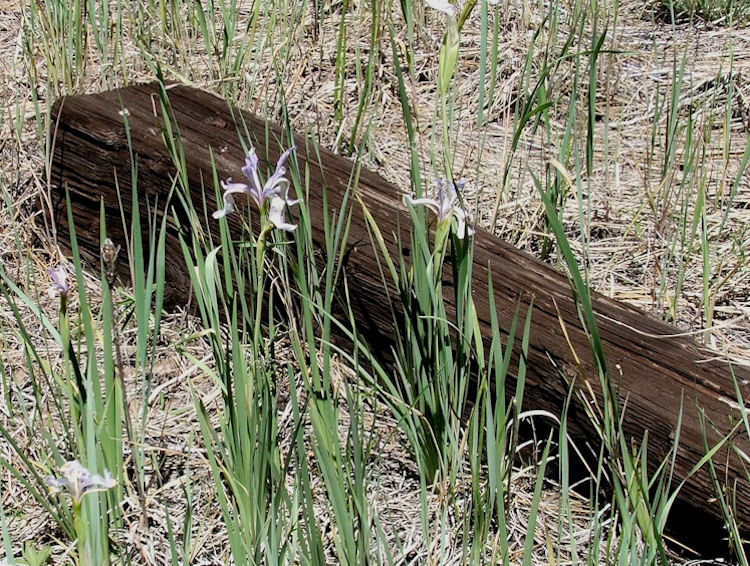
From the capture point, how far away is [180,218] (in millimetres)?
2061

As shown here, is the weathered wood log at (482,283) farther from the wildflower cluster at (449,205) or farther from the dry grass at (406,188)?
the wildflower cluster at (449,205)

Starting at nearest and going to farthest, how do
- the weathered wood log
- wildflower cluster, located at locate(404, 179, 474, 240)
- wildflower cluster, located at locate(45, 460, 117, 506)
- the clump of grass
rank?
1. wildflower cluster, located at locate(45, 460, 117, 506)
2. wildflower cluster, located at locate(404, 179, 474, 240)
3. the weathered wood log
4. the clump of grass

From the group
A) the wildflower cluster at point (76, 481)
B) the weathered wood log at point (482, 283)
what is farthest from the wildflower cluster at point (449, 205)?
the wildflower cluster at point (76, 481)

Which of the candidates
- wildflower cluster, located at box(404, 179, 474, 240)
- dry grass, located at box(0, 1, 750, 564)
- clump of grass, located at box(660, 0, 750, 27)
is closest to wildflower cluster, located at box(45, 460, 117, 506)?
dry grass, located at box(0, 1, 750, 564)

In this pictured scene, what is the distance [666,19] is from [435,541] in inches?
99.5

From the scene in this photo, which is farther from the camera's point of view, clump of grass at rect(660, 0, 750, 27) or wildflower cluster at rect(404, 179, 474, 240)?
clump of grass at rect(660, 0, 750, 27)

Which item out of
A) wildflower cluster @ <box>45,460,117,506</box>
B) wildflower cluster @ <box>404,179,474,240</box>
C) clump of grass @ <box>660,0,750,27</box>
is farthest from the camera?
clump of grass @ <box>660,0,750,27</box>

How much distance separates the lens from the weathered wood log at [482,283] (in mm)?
1546

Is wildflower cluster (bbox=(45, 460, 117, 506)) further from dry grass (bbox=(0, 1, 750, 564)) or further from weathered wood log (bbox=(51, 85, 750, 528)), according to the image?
weathered wood log (bbox=(51, 85, 750, 528))

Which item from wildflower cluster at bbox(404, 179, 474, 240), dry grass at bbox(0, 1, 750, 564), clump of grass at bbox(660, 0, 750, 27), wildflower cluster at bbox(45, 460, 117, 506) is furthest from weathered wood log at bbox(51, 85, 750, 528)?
clump of grass at bbox(660, 0, 750, 27)

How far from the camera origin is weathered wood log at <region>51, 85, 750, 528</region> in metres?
1.55

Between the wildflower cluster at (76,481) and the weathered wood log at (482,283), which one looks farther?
the weathered wood log at (482,283)

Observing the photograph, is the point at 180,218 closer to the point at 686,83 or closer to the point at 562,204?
the point at 562,204

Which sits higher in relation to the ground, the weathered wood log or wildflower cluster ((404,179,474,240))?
wildflower cluster ((404,179,474,240))
